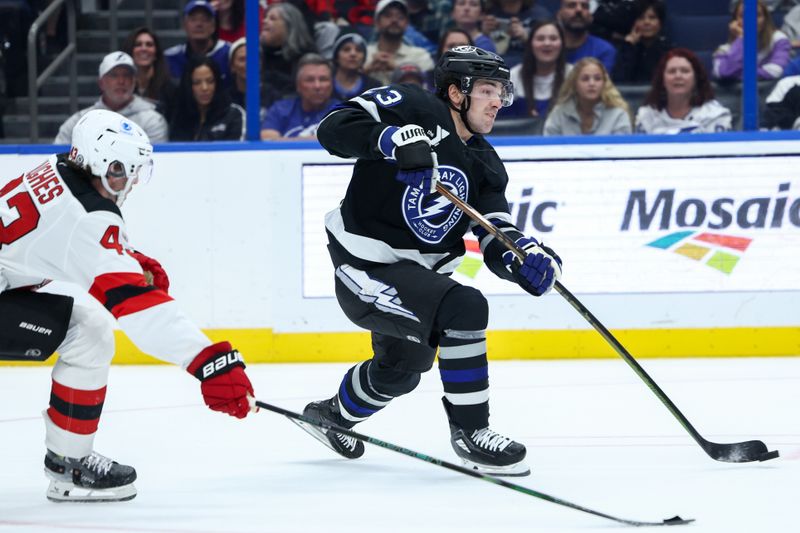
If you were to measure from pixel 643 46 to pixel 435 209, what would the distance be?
335cm

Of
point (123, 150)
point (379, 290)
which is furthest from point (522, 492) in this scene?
point (123, 150)

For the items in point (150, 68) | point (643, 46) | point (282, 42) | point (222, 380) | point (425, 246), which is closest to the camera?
point (222, 380)

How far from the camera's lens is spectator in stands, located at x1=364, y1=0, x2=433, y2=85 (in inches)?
252

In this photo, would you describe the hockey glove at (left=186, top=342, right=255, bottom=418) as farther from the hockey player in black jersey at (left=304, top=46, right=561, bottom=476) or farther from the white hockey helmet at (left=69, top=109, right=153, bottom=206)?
the hockey player in black jersey at (left=304, top=46, right=561, bottom=476)

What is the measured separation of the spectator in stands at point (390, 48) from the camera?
6.39 m

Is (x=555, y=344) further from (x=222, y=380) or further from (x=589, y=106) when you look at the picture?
(x=222, y=380)

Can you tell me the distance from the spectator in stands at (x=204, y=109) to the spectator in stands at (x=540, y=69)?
1.32 m

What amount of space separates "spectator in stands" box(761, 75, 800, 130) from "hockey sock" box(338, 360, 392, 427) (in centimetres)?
297

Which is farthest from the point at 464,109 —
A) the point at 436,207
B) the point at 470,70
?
the point at 436,207

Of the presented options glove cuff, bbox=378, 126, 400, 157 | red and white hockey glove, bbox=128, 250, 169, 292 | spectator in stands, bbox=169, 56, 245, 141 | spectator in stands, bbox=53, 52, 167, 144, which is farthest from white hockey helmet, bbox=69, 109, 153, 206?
spectator in stands, bbox=53, 52, 167, 144

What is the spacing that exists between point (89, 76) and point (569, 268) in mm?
2788

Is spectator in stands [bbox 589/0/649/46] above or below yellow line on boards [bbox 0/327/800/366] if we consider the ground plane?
above

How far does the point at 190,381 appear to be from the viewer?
506 centimetres

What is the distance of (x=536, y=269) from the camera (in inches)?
128
